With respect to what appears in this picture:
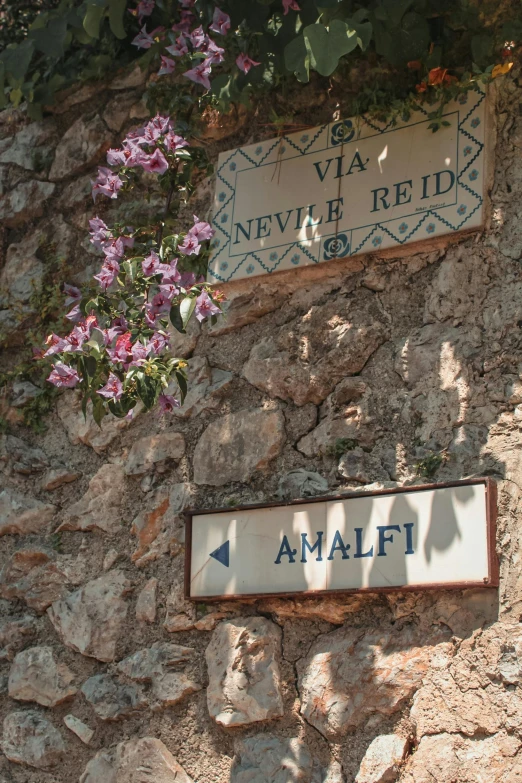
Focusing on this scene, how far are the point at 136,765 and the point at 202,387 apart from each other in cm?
88

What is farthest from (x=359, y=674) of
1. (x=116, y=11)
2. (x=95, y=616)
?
(x=116, y=11)

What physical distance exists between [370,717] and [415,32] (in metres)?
1.52

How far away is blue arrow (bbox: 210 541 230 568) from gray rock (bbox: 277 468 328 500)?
0.54 feet

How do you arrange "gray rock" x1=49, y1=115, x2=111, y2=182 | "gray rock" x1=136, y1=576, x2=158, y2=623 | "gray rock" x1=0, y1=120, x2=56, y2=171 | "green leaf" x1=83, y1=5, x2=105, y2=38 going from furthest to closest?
"gray rock" x1=0, y1=120, x2=56, y2=171, "gray rock" x1=49, y1=115, x2=111, y2=182, "green leaf" x1=83, y1=5, x2=105, y2=38, "gray rock" x1=136, y1=576, x2=158, y2=623

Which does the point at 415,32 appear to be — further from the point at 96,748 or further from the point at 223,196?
the point at 96,748

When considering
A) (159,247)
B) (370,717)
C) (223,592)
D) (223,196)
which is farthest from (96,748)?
(223,196)

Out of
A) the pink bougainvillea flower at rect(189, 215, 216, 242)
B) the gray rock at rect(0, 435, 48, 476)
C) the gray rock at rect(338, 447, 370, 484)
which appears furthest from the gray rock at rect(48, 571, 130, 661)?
the pink bougainvillea flower at rect(189, 215, 216, 242)

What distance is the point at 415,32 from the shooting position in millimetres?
2449

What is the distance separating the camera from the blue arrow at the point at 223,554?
2.34m

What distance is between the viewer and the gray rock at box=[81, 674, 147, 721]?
2375mm

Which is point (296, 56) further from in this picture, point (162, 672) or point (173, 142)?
point (162, 672)

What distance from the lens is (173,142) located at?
2477mm

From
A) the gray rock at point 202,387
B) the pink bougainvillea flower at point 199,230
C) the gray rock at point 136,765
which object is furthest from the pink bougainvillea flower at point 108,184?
the gray rock at point 136,765

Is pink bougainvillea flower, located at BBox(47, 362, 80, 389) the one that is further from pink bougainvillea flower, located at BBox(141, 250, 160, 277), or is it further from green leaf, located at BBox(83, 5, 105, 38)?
green leaf, located at BBox(83, 5, 105, 38)
